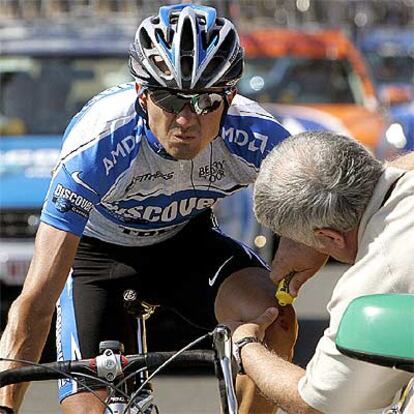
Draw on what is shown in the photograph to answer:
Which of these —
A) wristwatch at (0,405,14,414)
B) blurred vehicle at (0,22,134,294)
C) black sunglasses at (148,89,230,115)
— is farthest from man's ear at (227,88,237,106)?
blurred vehicle at (0,22,134,294)

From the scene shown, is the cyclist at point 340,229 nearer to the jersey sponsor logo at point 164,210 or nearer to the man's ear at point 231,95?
the man's ear at point 231,95

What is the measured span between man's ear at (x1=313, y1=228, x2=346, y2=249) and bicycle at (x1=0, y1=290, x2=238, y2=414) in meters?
0.35

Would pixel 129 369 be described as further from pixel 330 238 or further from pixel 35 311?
pixel 330 238

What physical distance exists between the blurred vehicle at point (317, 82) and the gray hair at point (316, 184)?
9159 mm

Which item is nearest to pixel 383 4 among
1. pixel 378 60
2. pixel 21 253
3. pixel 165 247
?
pixel 378 60

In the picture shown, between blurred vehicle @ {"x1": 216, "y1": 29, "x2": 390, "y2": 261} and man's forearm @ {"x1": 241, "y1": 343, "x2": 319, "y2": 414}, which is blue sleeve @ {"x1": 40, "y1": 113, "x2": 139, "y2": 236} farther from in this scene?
blurred vehicle @ {"x1": 216, "y1": 29, "x2": 390, "y2": 261}

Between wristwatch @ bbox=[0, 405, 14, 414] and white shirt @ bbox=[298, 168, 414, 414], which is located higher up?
white shirt @ bbox=[298, 168, 414, 414]

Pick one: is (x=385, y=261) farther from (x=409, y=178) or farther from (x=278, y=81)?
(x=278, y=81)

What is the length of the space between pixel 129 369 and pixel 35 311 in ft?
1.89

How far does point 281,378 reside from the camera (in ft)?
11.3

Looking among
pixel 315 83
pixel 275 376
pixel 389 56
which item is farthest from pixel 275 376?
pixel 389 56

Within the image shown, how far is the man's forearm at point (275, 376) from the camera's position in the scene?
3.42m

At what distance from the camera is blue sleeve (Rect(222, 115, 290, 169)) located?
4754mm

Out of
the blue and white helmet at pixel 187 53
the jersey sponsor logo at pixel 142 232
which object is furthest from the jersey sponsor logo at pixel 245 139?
the jersey sponsor logo at pixel 142 232
